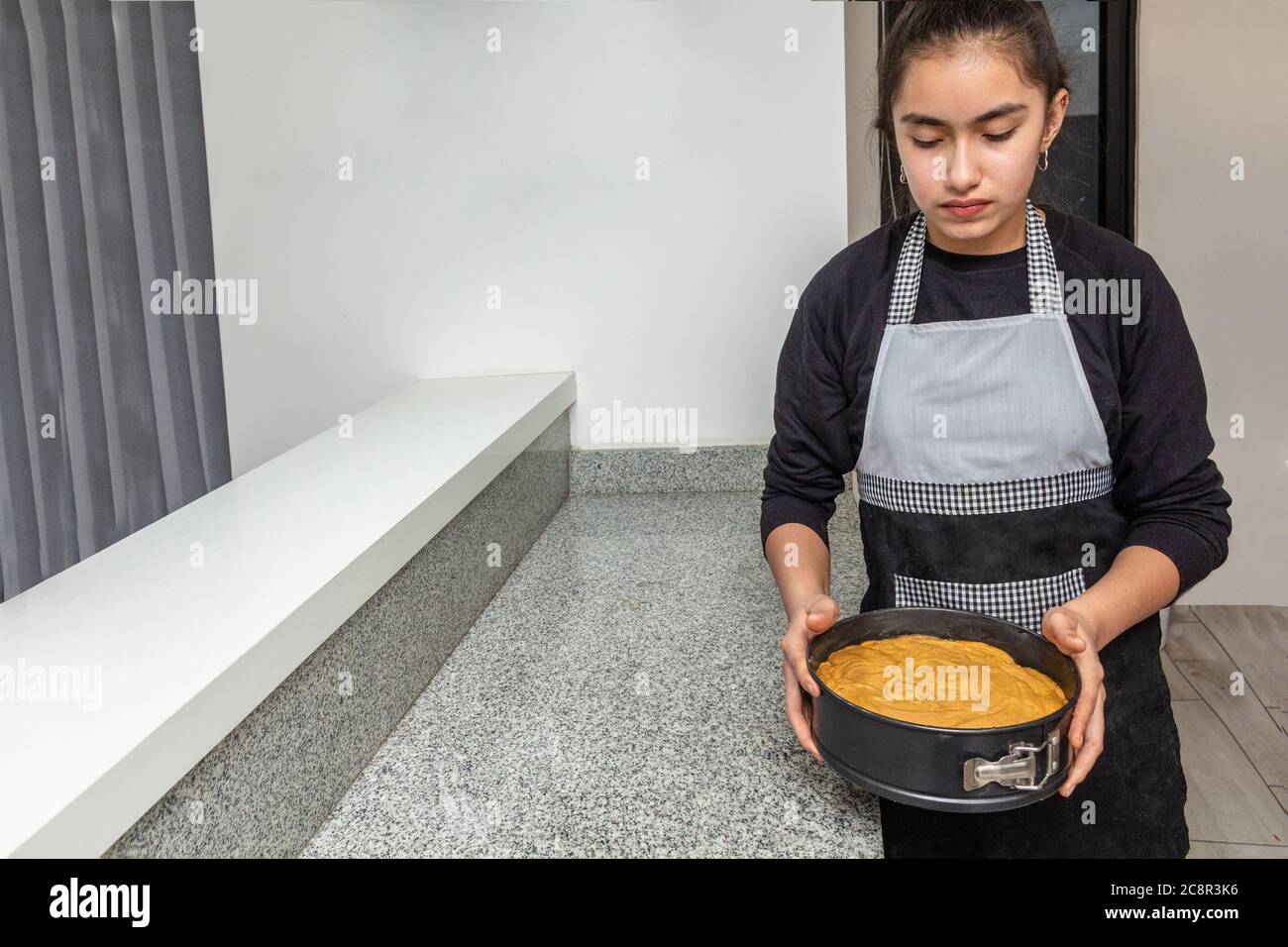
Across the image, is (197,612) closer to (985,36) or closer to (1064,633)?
(1064,633)

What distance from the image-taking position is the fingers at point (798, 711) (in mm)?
795

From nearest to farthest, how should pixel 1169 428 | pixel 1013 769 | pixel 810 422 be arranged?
pixel 1013 769
pixel 1169 428
pixel 810 422

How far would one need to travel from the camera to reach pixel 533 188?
6.33 feet

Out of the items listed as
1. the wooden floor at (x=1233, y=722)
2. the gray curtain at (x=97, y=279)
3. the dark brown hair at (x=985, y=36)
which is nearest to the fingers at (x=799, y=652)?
the dark brown hair at (x=985, y=36)

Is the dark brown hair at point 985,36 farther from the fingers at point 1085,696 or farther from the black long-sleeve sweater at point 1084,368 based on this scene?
the fingers at point 1085,696

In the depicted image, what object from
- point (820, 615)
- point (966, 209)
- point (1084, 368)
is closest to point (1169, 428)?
point (1084, 368)

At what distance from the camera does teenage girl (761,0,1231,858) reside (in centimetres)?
91

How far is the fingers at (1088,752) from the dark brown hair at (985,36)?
49 centimetres

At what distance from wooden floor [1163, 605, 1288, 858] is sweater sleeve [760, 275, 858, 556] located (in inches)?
59.0

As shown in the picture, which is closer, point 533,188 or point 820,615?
point 820,615

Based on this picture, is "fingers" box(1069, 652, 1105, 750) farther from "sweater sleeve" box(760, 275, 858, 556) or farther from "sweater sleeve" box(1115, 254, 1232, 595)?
"sweater sleeve" box(760, 275, 858, 556)

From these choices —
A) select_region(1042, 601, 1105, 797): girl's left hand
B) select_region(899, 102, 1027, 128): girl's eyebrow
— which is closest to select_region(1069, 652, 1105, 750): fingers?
select_region(1042, 601, 1105, 797): girl's left hand

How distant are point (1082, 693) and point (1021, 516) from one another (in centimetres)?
24
